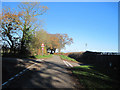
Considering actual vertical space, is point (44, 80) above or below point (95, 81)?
above

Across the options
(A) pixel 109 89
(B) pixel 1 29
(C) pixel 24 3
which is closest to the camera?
(A) pixel 109 89

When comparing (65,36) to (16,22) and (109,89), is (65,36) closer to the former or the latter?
(16,22)

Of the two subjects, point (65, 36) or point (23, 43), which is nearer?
point (23, 43)

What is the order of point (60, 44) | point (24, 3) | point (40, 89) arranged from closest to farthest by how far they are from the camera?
point (40, 89)
point (24, 3)
point (60, 44)

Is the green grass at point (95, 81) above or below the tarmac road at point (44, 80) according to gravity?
below

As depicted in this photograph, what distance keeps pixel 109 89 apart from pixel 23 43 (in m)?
20.4

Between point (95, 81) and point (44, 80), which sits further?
point (95, 81)

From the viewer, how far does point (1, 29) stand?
21812 mm

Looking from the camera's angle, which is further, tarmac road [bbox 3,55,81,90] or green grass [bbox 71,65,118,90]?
green grass [bbox 71,65,118,90]

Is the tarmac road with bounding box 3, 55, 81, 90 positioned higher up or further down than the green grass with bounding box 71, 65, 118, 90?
higher up

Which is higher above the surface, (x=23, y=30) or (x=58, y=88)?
(x=23, y=30)

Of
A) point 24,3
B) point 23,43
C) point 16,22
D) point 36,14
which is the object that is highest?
point 24,3

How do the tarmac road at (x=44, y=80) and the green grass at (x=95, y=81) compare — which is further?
the green grass at (x=95, y=81)

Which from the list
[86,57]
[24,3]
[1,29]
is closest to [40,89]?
[86,57]
